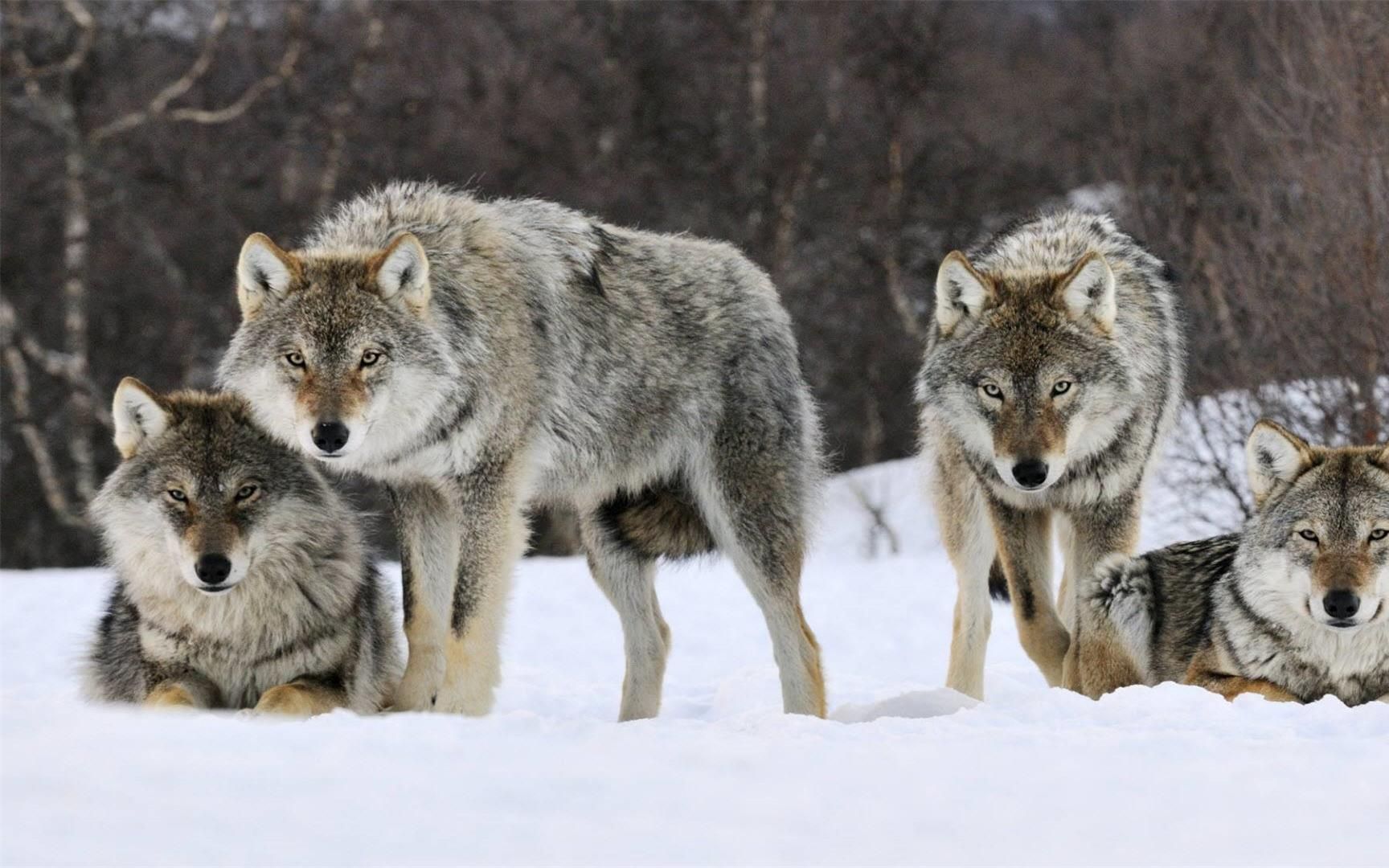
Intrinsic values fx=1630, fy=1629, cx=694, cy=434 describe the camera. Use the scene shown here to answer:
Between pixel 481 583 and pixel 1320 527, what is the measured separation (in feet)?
8.72

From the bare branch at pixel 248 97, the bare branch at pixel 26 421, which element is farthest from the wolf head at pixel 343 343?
the bare branch at pixel 248 97

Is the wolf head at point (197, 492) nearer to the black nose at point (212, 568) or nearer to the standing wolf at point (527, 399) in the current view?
the black nose at point (212, 568)

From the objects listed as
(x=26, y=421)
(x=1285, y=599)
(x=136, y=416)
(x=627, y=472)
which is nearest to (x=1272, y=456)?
(x=1285, y=599)

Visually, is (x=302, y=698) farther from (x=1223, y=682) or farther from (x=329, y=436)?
(x=1223, y=682)

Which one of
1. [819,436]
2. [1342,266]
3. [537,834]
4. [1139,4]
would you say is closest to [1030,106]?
[1139,4]

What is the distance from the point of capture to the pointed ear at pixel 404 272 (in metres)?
5.18

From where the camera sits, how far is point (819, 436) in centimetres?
646

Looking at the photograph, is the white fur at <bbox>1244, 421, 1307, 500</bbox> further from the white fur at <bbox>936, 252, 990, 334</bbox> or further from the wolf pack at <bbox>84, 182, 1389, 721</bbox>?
the white fur at <bbox>936, 252, 990, 334</bbox>

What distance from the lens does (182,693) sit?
503 centimetres

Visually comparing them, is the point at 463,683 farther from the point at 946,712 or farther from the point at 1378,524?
the point at 1378,524

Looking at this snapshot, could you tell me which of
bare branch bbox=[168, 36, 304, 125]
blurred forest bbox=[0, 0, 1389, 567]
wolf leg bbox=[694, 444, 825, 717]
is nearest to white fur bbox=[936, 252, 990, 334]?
wolf leg bbox=[694, 444, 825, 717]

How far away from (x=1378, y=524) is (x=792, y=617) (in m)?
2.05

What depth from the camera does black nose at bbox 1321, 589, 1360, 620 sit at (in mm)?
4871

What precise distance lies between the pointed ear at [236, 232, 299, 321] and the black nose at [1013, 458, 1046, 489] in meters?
2.43
